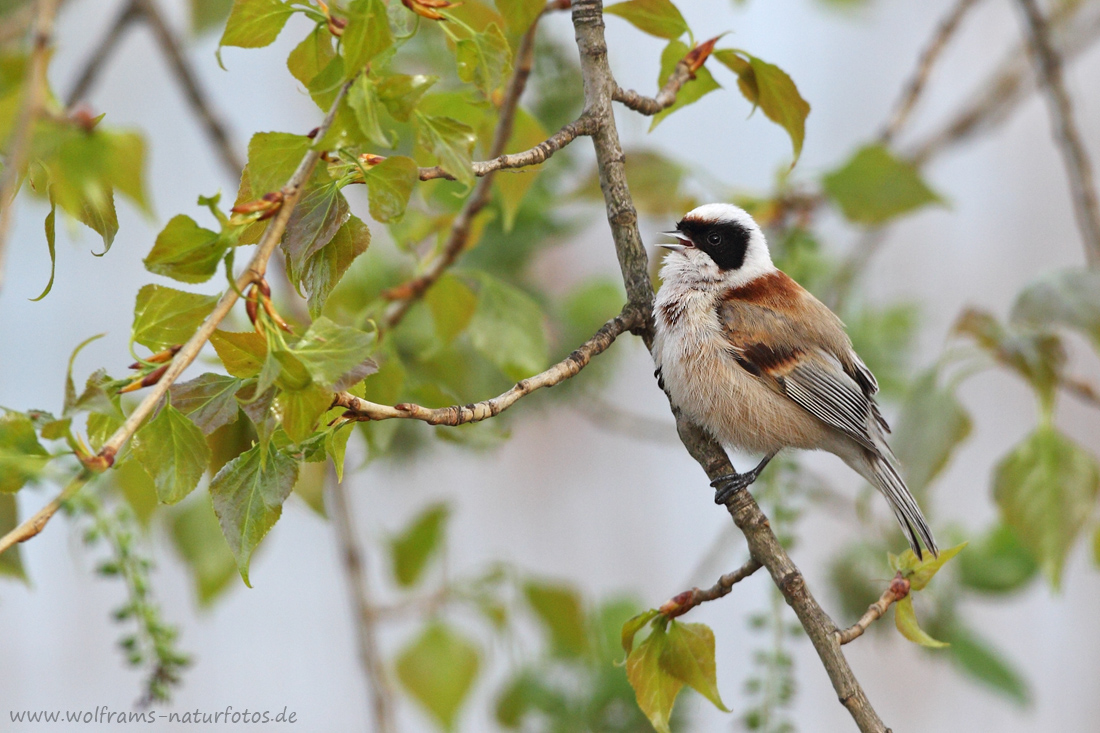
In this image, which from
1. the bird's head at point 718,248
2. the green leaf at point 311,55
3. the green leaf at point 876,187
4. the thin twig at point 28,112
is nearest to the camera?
the thin twig at point 28,112

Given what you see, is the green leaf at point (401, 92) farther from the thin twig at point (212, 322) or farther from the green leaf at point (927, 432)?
the green leaf at point (927, 432)

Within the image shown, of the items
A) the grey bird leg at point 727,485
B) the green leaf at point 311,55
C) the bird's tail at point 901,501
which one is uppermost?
the bird's tail at point 901,501

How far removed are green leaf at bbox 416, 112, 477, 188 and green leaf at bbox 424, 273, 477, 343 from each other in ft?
2.21

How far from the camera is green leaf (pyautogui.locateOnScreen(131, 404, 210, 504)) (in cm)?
73

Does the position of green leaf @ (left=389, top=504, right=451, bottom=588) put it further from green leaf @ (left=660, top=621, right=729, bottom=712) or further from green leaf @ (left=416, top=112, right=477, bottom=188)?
green leaf @ (left=416, top=112, right=477, bottom=188)

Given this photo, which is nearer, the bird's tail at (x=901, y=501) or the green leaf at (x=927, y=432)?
the bird's tail at (x=901, y=501)

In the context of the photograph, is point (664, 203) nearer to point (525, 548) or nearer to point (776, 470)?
point (776, 470)

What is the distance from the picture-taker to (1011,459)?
156cm

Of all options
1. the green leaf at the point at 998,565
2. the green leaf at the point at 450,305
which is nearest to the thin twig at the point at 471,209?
the green leaf at the point at 450,305

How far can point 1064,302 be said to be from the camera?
150 centimetres

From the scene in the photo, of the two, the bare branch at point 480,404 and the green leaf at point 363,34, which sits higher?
the green leaf at point 363,34

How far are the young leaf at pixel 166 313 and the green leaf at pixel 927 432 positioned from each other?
3.78 ft

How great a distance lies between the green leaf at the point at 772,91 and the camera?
1092 mm

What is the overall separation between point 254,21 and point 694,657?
735 millimetres
